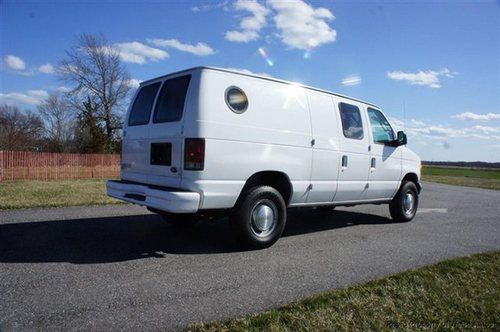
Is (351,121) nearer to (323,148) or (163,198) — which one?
(323,148)

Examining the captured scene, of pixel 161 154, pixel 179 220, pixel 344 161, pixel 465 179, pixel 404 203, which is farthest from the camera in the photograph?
pixel 465 179

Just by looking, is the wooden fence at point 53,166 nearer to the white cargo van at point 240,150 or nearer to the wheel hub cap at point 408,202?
the white cargo van at point 240,150

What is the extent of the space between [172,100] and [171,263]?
2122 mm

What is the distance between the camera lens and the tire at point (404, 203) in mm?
8539

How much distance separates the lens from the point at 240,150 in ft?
17.6

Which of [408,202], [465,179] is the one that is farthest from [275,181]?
[465,179]

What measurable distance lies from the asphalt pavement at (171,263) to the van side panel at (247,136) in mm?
895

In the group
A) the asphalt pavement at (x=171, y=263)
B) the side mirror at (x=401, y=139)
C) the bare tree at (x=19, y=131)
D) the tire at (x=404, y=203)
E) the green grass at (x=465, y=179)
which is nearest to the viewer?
the asphalt pavement at (x=171, y=263)

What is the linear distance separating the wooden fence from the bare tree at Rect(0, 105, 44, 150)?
17147 mm

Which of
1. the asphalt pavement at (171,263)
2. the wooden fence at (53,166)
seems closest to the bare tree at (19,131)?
the wooden fence at (53,166)

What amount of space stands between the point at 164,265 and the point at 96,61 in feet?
153

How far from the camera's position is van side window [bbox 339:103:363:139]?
707 cm

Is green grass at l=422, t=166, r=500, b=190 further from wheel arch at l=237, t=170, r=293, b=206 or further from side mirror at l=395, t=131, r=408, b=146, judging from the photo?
wheel arch at l=237, t=170, r=293, b=206

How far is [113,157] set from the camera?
3041 cm
